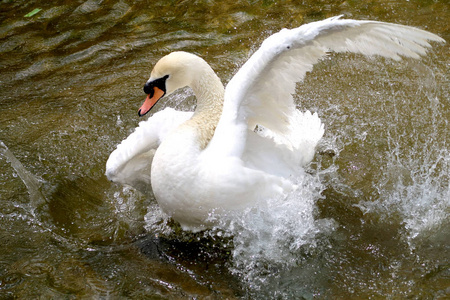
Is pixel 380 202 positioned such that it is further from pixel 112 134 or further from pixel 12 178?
pixel 12 178

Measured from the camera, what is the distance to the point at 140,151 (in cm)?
400

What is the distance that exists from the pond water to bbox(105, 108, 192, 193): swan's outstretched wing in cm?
31

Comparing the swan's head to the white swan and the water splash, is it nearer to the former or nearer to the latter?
the white swan

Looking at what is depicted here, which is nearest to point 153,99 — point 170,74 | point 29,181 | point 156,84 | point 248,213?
point 156,84

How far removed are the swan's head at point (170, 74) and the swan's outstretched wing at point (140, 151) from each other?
163 millimetres

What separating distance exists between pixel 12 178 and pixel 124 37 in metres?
3.03

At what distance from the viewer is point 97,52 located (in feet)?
22.1

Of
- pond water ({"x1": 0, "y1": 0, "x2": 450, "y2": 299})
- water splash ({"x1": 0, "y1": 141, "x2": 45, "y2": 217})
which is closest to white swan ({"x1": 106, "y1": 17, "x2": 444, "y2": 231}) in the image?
pond water ({"x1": 0, "y1": 0, "x2": 450, "y2": 299})

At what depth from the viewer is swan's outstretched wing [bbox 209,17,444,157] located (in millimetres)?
3166

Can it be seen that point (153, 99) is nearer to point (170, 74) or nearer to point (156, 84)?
point (156, 84)

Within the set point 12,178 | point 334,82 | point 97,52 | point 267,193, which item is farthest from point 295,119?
point 97,52

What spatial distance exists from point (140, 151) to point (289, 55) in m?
1.34

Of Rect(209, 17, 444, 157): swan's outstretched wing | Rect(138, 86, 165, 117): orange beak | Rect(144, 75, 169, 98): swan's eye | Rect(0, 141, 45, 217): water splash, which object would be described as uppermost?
Rect(209, 17, 444, 157): swan's outstretched wing

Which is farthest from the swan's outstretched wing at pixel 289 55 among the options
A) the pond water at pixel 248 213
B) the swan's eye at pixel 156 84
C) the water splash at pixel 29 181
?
the water splash at pixel 29 181
